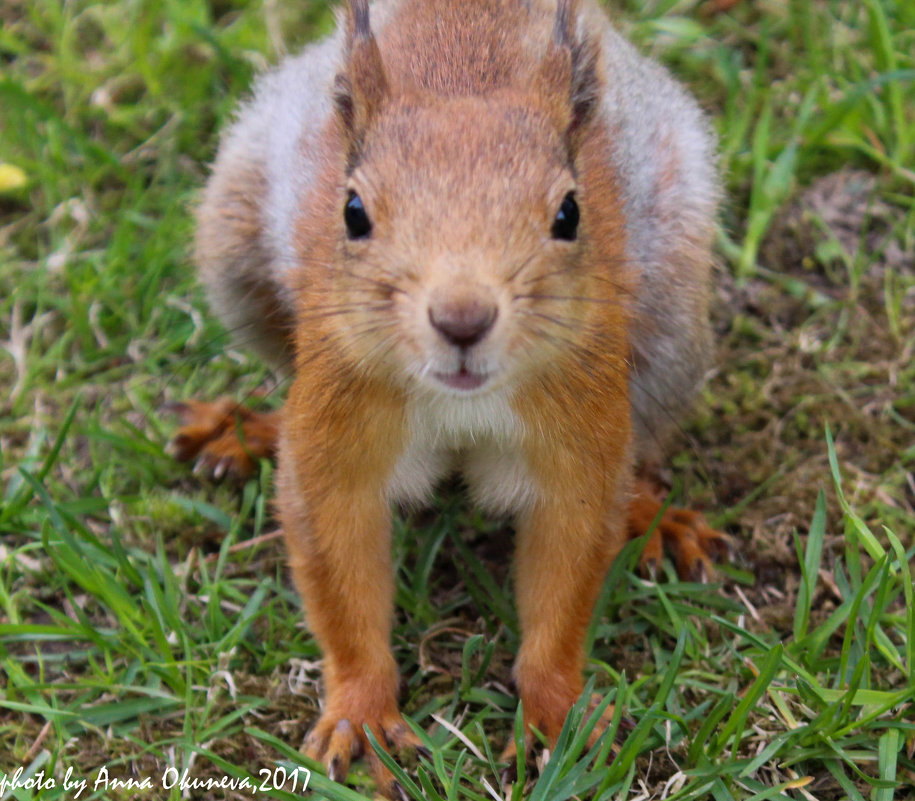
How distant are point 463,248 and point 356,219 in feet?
1.06

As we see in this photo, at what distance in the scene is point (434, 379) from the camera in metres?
2.41

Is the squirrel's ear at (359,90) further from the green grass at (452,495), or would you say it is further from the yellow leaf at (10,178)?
the yellow leaf at (10,178)

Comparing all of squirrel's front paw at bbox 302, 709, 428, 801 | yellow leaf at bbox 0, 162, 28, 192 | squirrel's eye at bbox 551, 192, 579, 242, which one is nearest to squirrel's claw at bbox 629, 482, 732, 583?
squirrel's front paw at bbox 302, 709, 428, 801

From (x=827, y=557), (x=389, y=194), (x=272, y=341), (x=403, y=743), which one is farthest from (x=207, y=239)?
(x=827, y=557)

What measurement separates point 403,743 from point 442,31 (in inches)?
71.0

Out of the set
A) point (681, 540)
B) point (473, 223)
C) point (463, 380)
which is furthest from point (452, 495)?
point (473, 223)

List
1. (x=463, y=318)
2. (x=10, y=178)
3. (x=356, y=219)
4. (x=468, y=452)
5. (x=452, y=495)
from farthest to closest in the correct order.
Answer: (x=10, y=178) → (x=452, y=495) → (x=468, y=452) → (x=356, y=219) → (x=463, y=318)

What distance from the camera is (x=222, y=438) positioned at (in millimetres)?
3871

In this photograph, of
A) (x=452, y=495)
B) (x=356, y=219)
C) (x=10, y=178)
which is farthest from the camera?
(x=10, y=178)

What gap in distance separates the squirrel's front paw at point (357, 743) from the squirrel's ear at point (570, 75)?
151 cm

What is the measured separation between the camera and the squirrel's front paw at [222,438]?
150 inches

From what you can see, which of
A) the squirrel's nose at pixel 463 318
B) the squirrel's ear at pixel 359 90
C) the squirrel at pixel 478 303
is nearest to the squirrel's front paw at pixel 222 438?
the squirrel at pixel 478 303

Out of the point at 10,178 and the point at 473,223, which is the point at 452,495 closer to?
the point at 473,223

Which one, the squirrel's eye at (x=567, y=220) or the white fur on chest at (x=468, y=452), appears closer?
the squirrel's eye at (x=567, y=220)
